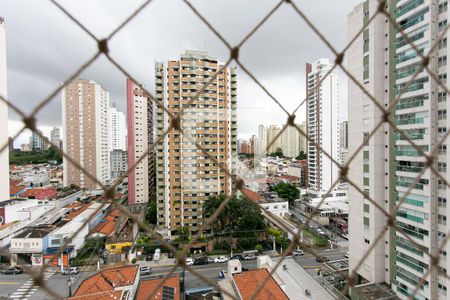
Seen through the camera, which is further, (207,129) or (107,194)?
(207,129)

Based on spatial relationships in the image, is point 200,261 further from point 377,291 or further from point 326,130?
point 326,130

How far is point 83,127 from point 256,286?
340 inches

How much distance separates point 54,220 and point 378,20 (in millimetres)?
7430

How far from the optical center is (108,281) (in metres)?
3.27

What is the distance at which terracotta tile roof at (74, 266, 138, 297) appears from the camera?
3049mm

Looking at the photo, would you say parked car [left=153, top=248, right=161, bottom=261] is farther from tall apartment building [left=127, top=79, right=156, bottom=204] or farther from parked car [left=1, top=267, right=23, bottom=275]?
parked car [left=1, top=267, right=23, bottom=275]

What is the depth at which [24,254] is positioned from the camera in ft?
15.3

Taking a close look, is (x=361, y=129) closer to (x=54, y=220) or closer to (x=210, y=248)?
(x=210, y=248)

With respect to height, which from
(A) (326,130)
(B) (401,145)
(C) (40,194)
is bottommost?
(C) (40,194)

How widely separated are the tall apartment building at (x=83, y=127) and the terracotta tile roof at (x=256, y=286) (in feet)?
23.3

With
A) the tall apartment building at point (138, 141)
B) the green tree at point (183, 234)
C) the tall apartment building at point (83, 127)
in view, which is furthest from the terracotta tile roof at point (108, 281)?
the tall apartment building at point (83, 127)

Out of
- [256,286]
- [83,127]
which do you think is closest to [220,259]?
[256,286]

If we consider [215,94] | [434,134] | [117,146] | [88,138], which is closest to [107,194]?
[434,134]

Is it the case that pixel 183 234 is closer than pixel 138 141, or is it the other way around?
pixel 183 234
